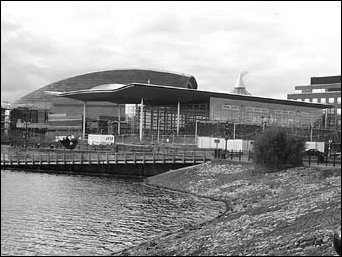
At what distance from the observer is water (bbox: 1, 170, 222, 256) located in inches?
586

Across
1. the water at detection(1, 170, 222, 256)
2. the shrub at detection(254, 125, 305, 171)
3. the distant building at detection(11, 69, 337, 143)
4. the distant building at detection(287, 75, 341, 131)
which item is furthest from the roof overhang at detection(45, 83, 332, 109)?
the water at detection(1, 170, 222, 256)

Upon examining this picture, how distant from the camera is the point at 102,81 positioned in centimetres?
15450

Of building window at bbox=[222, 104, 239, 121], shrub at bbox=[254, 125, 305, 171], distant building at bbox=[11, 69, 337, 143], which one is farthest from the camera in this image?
building window at bbox=[222, 104, 239, 121]

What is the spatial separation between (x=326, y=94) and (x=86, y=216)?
4738 inches

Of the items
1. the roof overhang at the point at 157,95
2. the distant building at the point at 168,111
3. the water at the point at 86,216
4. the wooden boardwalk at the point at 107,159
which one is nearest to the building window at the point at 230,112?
the distant building at the point at 168,111

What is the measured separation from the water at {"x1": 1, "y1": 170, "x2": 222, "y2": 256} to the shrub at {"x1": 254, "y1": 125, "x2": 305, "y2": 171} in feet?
25.6

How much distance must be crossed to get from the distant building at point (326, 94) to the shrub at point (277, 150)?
85.3 meters

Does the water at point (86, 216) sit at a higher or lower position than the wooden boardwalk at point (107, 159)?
lower

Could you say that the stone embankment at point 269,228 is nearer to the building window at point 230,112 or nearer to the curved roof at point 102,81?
the building window at point 230,112

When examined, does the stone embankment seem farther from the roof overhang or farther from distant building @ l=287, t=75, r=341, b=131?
distant building @ l=287, t=75, r=341, b=131

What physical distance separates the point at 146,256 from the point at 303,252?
5.28 metres

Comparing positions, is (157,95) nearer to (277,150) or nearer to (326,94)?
(277,150)

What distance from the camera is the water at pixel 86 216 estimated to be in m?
14.9

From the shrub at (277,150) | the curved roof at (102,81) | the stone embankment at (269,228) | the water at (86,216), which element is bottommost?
the water at (86,216)
